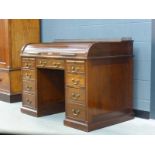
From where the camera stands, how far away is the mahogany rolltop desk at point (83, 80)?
281 centimetres

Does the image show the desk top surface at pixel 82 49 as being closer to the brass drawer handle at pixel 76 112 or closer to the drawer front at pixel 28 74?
the drawer front at pixel 28 74

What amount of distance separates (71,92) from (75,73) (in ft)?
0.61

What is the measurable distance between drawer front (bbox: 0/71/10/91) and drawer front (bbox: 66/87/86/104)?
54.9 inches

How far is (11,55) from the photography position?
4082mm

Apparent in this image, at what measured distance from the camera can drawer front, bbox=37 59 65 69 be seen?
3.00m

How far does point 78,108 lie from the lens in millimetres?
2877

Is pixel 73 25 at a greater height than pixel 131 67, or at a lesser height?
greater

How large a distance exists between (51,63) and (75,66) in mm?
340

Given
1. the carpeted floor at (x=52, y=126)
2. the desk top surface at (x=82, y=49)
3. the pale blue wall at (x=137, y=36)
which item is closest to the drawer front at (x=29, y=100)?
the carpeted floor at (x=52, y=126)

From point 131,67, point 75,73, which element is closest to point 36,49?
point 75,73

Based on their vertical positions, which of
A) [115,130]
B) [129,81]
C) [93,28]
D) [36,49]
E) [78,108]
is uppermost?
[93,28]

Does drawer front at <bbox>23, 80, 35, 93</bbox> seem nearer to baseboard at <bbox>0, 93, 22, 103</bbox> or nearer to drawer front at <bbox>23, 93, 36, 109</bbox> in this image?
drawer front at <bbox>23, 93, 36, 109</bbox>

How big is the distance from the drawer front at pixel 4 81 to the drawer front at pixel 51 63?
1003 mm

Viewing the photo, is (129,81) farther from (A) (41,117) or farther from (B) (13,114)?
(B) (13,114)
